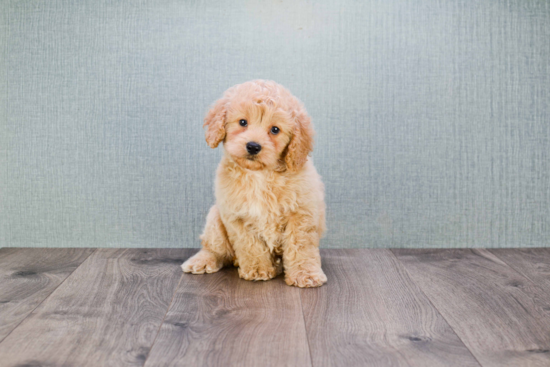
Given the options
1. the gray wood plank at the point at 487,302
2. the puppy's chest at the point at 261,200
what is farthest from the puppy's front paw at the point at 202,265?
the gray wood plank at the point at 487,302

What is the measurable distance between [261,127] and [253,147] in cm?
9

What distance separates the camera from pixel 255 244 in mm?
2125

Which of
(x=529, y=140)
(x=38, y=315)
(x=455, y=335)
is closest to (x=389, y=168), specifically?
(x=529, y=140)

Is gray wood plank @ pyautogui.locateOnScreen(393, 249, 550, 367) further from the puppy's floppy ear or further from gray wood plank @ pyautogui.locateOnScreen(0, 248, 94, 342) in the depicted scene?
gray wood plank @ pyautogui.locateOnScreen(0, 248, 94, 342)

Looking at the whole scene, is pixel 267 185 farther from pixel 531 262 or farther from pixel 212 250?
pixel 531 262

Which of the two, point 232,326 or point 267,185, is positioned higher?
point 267,185

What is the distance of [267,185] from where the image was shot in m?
2.07

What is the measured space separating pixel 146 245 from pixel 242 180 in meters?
0.85

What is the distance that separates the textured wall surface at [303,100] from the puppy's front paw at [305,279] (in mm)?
625

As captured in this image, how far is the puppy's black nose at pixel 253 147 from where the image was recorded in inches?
75.1

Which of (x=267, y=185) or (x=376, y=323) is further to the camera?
(x=267, y=185)

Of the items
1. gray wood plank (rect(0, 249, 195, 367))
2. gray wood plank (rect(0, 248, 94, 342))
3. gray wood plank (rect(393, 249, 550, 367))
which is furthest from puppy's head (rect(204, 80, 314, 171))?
gray wood plank (rect(0, 248, 94, 342))

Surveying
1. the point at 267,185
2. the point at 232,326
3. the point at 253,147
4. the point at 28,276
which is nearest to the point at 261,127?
the point at 253,147

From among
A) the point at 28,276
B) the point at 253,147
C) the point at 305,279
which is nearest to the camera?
the point at 253,147
